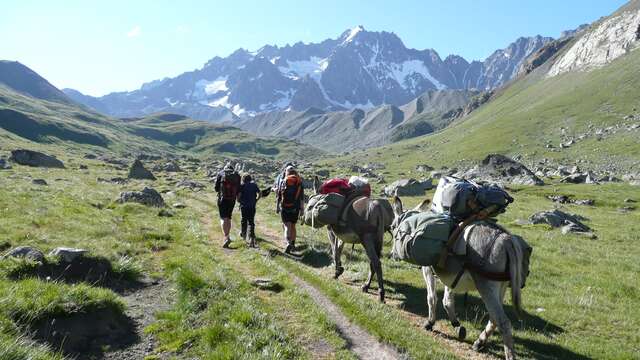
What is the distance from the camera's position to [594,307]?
1376cm

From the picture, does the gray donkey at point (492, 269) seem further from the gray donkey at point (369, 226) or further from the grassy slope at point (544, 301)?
the gray donkey at point (369, 226)

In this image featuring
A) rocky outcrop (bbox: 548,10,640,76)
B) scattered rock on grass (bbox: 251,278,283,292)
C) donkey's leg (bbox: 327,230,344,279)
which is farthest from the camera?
rocky outcrop (bbox: 548,10,640,76)

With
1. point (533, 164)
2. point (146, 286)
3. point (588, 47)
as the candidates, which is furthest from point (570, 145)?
point (146, 286)

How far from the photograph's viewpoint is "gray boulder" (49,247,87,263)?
12.5 metres

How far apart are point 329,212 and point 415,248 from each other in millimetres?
5303

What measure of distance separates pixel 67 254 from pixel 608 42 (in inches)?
8511

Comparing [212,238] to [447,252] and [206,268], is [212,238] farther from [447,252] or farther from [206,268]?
[447,252]

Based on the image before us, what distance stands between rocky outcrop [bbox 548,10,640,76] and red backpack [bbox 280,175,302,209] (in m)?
194

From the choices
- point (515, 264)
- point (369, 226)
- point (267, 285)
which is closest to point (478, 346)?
point (515, 264)

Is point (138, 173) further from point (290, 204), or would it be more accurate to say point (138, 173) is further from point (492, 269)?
point (492, 269)

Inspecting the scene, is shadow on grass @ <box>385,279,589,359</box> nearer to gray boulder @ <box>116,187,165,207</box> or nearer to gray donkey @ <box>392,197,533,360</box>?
gray donkey @ <box>392,197,533,360</box>

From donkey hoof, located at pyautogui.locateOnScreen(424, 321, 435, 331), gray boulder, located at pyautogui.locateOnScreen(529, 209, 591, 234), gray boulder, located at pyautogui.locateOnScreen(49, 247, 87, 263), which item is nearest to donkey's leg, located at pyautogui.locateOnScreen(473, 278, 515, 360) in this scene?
donkey hoof, located at pyautogui.locateOnScreen(424, 321, 435, 331)

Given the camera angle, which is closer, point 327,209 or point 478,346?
point 478,346

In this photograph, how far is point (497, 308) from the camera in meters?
9.39
